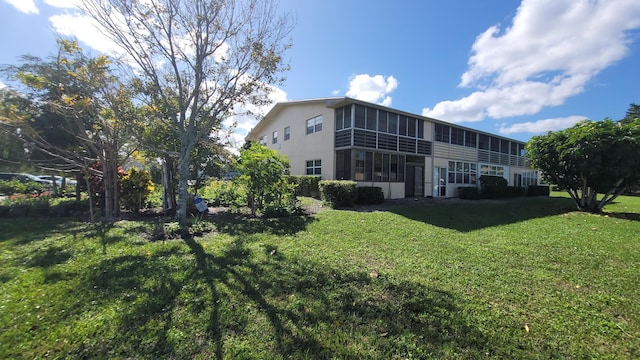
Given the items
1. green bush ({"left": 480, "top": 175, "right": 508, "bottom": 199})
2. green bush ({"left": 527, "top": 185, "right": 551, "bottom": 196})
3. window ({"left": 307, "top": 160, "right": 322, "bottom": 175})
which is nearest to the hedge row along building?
window ({"left": 307, "top": 160, "right": 322, "bottom": 175})

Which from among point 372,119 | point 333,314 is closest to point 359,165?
point 372,119

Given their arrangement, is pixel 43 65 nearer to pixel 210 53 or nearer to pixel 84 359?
pixel 210 53

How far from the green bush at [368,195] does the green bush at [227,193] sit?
18.2 feet

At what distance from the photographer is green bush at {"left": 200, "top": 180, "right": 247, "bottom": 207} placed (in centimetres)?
1054

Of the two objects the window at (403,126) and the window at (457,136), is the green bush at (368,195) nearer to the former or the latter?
the window at (403,126)

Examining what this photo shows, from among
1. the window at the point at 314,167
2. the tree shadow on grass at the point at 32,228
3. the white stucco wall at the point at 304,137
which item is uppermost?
the white stucco wall at the point at 304,137

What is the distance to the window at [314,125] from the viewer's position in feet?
58.1

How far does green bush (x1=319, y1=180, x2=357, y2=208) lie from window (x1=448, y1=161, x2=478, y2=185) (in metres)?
11.5

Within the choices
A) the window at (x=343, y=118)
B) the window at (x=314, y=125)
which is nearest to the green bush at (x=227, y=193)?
the window at (x=343, y=118)

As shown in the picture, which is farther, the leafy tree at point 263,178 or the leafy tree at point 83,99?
the leafy tree at point 263,178

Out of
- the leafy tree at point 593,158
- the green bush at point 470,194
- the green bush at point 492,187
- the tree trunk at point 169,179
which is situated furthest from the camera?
the green bush at point 492,187

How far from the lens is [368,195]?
1396 cm

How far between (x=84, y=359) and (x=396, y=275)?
3681 millimetres

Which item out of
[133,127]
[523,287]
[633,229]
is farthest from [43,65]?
[633,229]
